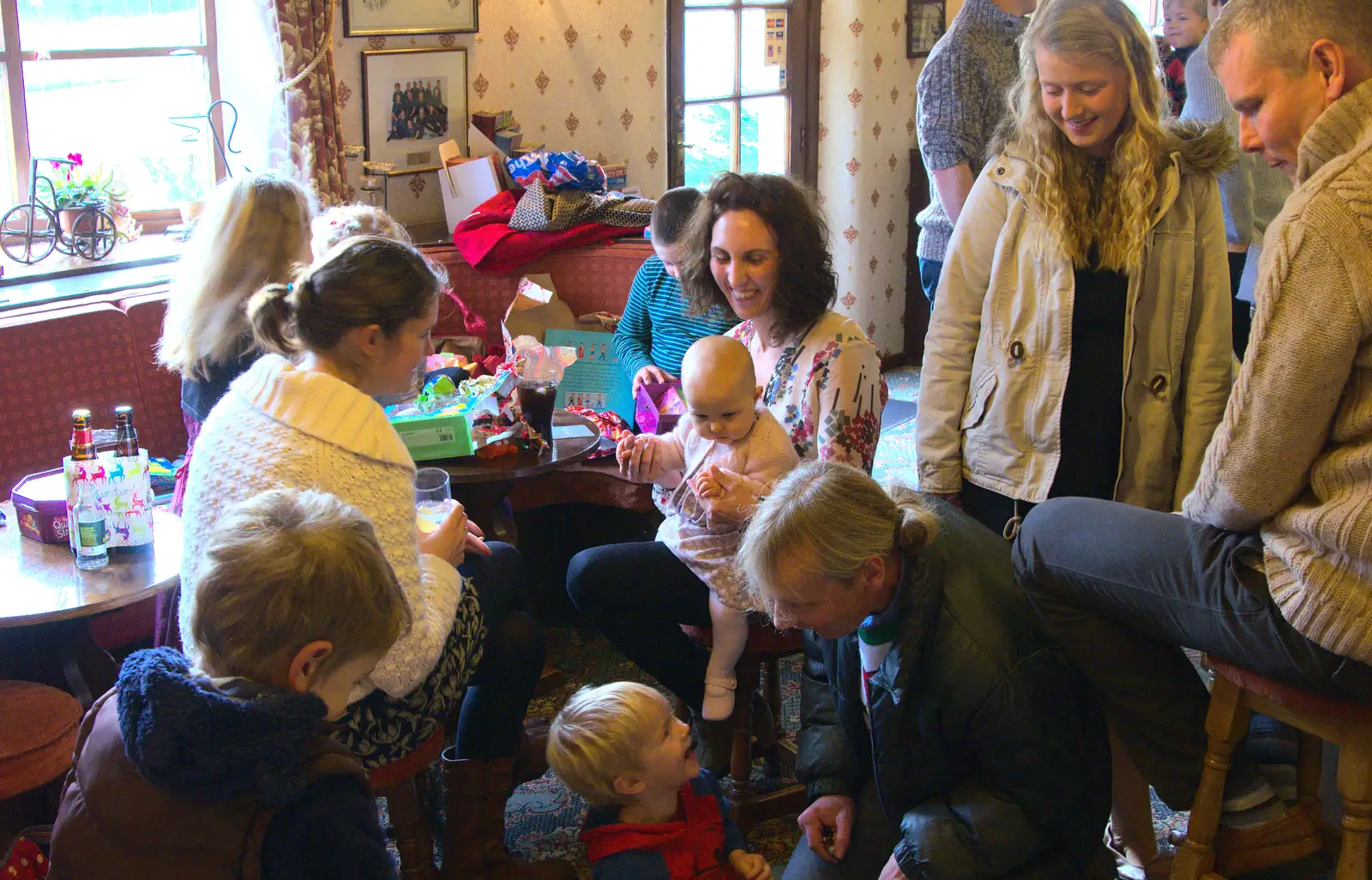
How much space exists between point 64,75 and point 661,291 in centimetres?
213

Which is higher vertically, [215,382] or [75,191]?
[75,191]

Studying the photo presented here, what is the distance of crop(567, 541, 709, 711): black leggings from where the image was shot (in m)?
2.55

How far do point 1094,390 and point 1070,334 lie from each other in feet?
0.41

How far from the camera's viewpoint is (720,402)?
233 cm

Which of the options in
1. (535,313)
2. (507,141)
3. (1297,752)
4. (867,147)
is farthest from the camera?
(867,147)

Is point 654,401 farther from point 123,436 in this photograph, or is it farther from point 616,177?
point 616,177

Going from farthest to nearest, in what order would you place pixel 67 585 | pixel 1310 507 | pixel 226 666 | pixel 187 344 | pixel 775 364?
pixel 187 344, pixel 775 364, pixel 67 585, pixel 1310 507, pixel 226 666

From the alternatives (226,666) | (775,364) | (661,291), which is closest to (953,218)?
(661,291)

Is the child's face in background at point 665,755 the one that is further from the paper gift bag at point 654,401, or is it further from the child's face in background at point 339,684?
the paper gift bag at point 654,401

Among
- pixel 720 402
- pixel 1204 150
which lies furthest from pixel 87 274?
pixel 1204 150

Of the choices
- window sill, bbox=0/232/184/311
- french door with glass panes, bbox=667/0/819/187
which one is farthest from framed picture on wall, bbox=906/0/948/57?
window sill, bbox=0/232/184/311

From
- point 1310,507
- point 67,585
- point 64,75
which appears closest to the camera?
point 1310,507

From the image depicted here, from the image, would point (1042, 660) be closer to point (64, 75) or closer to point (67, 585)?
point (67, 585)

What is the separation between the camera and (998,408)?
2.48 m
